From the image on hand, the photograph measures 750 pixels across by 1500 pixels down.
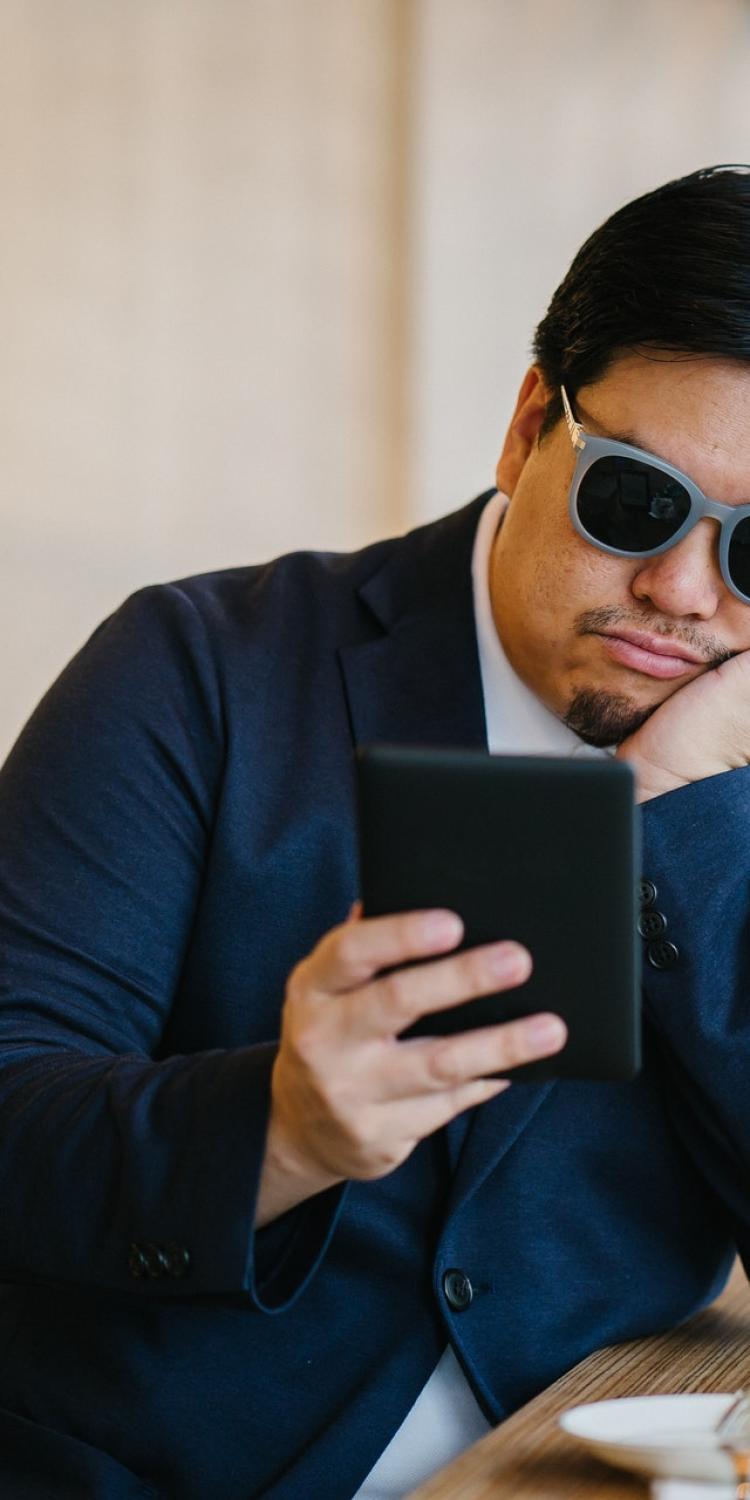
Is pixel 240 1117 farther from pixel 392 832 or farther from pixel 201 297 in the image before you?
pixel 201 297

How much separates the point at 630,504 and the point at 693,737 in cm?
21

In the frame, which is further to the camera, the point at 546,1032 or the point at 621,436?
the point at 621,436

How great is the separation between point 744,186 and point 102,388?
2.27 metres

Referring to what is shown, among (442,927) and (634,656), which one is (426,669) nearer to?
(634,656)

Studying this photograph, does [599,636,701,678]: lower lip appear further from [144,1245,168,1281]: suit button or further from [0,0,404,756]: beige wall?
[0,0,404,756]: beige wall

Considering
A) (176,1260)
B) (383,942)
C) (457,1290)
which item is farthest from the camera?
(457,1290)

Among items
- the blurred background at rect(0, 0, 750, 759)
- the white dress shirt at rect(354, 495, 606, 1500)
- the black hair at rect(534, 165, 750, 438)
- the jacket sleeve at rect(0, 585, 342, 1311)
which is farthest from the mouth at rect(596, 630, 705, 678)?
the blurred background at rect(0, 0, 750, 759)

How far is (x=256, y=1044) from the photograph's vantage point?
46.9 inches

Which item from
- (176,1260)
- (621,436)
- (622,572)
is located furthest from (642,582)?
(176,1260)

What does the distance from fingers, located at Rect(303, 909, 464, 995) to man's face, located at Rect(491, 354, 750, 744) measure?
0.63 meters

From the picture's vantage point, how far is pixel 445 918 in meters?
0.88

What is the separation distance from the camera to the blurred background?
11.0ft

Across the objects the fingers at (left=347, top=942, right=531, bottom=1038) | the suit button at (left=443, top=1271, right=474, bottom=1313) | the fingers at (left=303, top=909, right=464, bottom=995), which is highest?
the fingers at (left=303, top=909, right=464, bottom=995)

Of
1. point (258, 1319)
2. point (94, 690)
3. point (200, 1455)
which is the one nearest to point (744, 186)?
point (94, 690)
